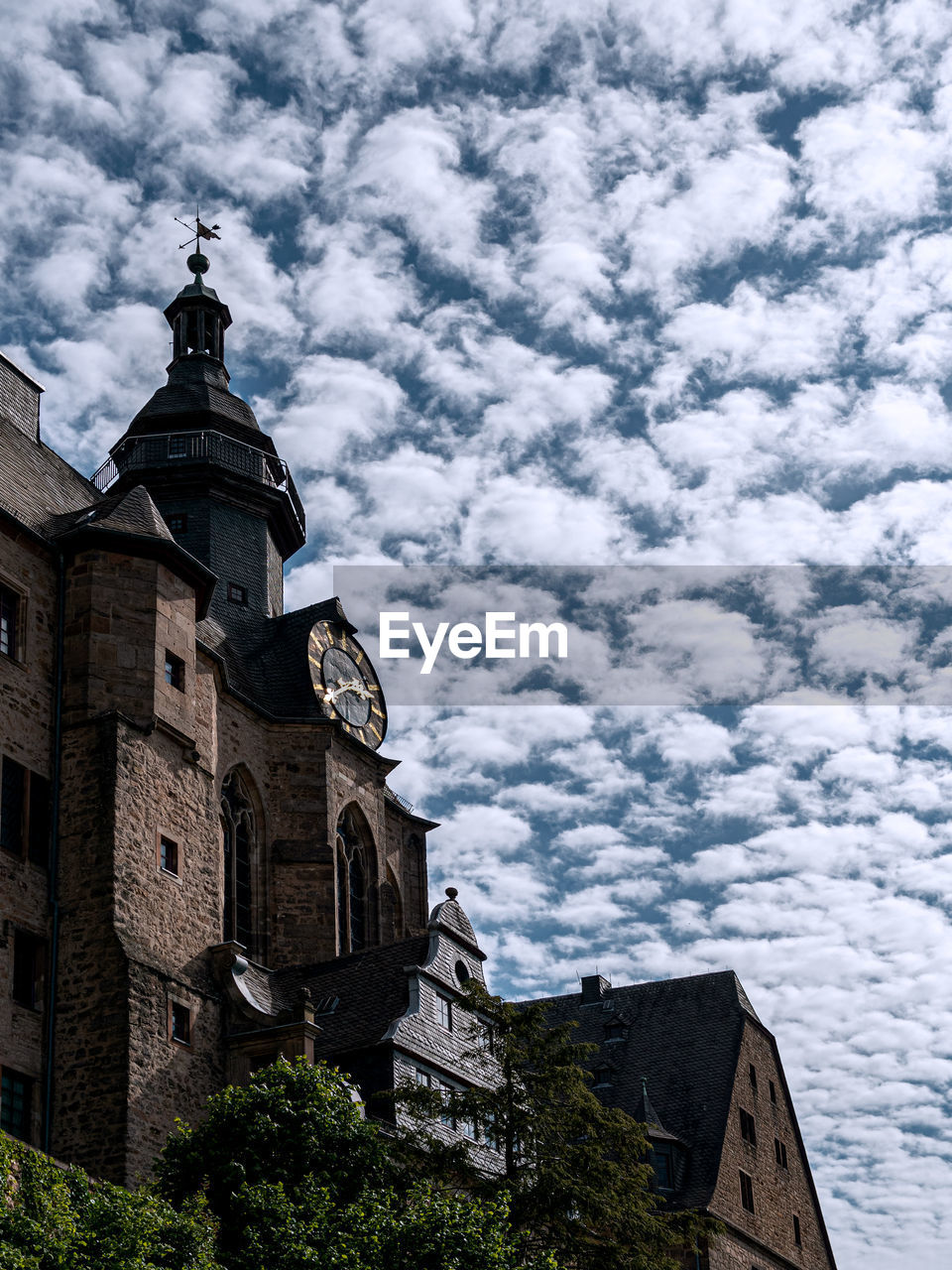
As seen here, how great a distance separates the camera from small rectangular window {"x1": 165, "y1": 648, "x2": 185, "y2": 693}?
3409 centimetres

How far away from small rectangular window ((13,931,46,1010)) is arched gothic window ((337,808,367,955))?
12.3m

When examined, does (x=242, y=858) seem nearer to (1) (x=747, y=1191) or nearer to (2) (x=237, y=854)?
(2) (x=237, y=854)

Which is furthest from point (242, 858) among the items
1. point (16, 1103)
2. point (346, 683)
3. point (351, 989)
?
point (16, 1103)

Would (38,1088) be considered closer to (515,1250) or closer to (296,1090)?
(296,1090)

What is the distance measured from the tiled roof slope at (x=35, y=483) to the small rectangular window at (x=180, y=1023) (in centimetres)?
887

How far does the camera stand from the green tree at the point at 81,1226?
2000cm

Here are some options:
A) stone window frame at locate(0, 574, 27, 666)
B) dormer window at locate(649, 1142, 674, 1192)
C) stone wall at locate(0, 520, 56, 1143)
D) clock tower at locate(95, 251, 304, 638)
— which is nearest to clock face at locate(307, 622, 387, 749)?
clock tower at locate(95, 251, 304, 638)

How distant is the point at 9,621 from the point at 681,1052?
24356mm

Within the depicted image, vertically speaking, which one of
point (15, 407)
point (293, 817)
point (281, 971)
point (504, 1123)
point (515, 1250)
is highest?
point (15, 407)

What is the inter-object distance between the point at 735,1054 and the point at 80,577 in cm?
2340

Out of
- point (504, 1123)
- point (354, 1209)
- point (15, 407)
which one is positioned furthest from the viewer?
→ point (15, 407)

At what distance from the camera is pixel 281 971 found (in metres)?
37.1

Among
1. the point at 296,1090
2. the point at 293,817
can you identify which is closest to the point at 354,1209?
the point at 296,1090

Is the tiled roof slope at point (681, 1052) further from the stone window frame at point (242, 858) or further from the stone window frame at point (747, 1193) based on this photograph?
the stone window frame at point (242, 858)
